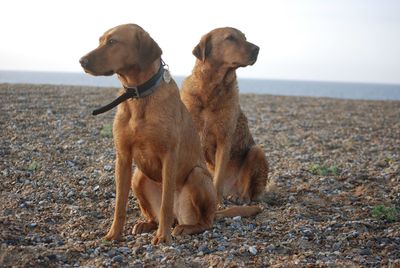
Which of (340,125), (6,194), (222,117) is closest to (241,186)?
(222,117)

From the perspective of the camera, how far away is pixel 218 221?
19.4ft

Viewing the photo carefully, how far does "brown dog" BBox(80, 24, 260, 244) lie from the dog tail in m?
0.62

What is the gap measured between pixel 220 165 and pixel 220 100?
2.89ft

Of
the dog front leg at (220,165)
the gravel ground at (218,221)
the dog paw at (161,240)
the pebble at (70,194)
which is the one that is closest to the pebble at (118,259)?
the gravel ground at (218,221)

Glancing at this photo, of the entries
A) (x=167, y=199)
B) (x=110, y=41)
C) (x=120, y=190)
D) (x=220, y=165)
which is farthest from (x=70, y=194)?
(x=110, y=41)

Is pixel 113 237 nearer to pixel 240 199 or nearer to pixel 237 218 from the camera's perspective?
pixel 237 218

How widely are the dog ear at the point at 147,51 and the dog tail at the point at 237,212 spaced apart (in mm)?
2056

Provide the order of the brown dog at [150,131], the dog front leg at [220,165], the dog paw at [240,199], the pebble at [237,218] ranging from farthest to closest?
the dog paw at [240,199], the dog front leg at [220,165], the pebble at [237,218], the brown dog at [150,131]

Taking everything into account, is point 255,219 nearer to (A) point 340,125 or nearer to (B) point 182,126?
(B) point 182,126

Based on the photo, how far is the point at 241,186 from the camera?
24.8ft

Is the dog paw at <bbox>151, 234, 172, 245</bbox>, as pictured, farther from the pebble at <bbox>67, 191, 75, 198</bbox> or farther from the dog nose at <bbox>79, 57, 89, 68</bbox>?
the pebble at <bbox>67, 191, 75, 198</bbox>

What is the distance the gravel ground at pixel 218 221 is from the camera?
472 centimetres

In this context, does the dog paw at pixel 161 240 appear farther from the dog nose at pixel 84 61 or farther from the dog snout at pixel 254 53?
the dog snout at pixel 254 53

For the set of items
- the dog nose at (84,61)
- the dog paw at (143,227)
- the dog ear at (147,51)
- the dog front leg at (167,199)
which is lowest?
the dog paw at (143,227)
